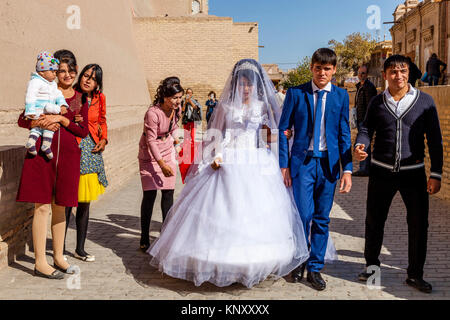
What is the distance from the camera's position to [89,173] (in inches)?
189

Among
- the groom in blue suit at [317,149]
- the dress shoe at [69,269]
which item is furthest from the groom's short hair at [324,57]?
the dress shoe at [69,269]

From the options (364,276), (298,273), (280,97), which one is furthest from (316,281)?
(280,97)

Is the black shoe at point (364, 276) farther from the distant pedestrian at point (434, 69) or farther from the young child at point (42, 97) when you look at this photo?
the distant pedestrian at point (434, 69)

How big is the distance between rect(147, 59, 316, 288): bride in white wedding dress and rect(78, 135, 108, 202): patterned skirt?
87cm

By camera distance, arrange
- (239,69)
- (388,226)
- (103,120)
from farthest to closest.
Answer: (388,226) → (103,120) → (239,69)

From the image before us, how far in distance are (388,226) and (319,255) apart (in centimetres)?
239

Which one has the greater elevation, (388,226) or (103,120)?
(103,120)

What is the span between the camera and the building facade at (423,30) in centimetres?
2262

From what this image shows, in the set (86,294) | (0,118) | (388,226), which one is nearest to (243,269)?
(86,294)

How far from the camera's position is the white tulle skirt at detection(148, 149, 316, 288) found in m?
3.86

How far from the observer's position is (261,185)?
13.5 feet

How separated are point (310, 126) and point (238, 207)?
96cm

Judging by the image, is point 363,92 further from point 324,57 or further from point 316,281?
point 316,281

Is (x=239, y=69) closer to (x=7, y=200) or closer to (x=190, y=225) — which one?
(x=190, y=225)
